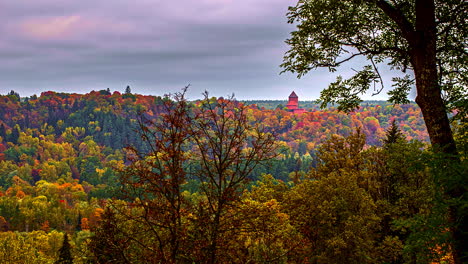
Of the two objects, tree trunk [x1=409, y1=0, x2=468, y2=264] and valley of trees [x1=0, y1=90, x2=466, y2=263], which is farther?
valley of trees [x1=0, y1=90, x2=466, y2=263]

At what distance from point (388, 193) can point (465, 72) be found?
68.6 feet

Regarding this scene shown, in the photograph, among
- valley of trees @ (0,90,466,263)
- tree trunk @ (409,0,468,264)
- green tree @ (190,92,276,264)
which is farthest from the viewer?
green tree @ (190,92,276,264)

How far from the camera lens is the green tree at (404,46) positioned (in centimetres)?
816

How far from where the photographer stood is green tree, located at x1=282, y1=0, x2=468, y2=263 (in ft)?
26.8

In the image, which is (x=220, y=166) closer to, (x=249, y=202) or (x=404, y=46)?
(x=404, y=46)

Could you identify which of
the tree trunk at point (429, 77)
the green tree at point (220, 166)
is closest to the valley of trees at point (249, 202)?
the green tree at point (220, 166)

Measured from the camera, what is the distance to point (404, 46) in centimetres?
1006

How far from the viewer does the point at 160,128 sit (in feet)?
33.0

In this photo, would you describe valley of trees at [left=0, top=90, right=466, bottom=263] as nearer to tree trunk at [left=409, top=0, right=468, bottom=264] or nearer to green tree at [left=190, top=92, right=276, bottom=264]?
green tree at [left=190, top=92, right=276, bottom=264]

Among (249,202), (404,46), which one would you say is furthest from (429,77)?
(249,202)

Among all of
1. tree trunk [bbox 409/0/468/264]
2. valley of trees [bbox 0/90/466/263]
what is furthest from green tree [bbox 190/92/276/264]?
tree trunk [bbox 409/0/468/264]

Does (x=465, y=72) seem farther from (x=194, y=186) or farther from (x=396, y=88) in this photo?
(x=194, y=186)

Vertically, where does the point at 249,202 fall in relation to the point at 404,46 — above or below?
below

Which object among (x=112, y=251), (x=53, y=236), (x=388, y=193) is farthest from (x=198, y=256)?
(x=53, y=236)
